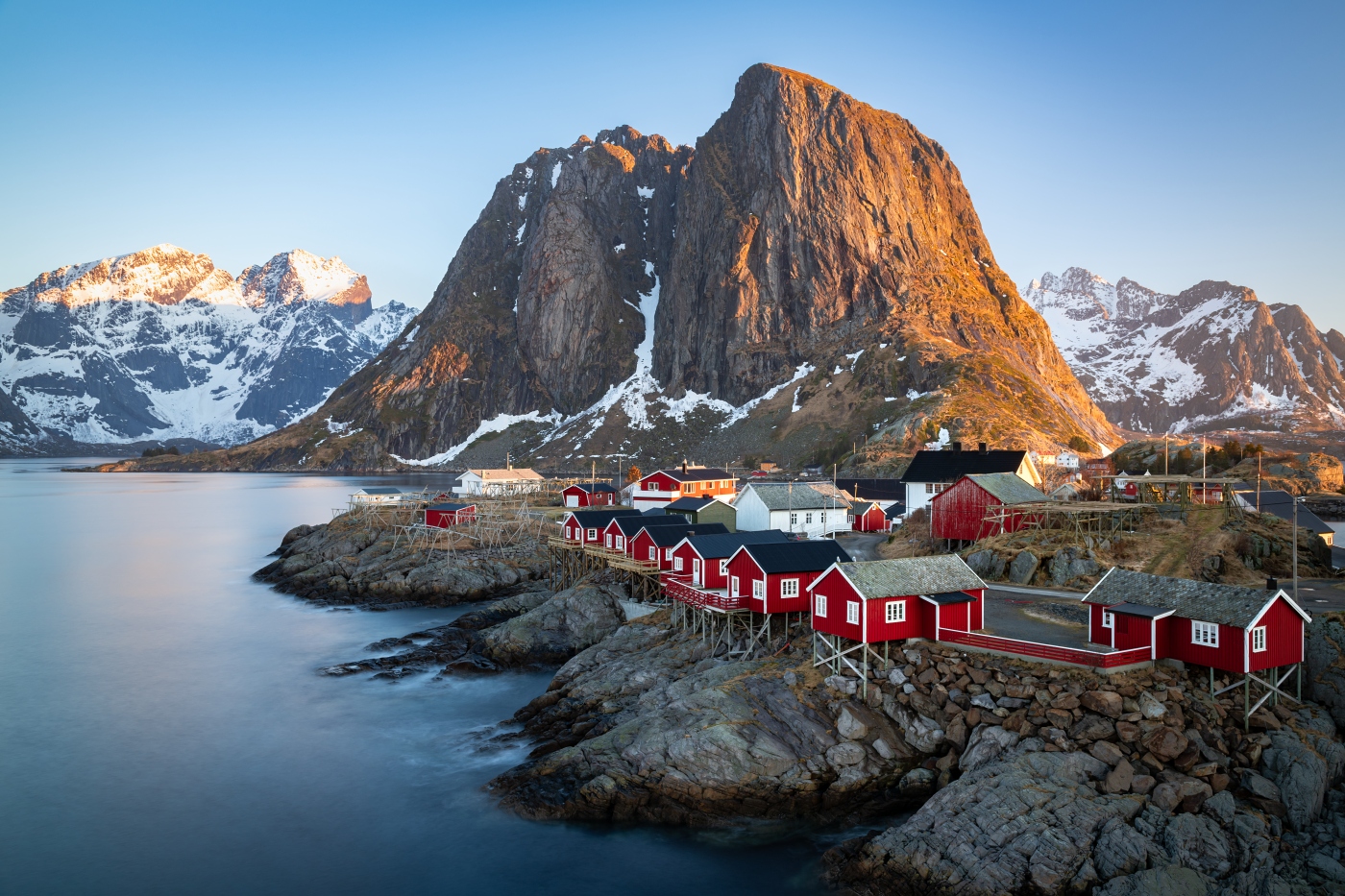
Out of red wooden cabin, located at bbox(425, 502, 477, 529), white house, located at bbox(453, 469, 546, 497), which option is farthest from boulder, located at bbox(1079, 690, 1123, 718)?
white house, located at bbox(453, 469, 546, 497)

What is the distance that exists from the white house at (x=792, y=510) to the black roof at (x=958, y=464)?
21.2ft

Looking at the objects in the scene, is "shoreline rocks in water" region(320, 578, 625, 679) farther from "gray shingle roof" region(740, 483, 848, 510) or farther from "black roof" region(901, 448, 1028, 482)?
"black roof" region(901, 448, 1028, 482)

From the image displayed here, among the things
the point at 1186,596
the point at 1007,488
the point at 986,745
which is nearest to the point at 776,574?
the point at 986,745

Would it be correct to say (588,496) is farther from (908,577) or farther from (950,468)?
(908,577)

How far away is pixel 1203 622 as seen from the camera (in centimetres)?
2595

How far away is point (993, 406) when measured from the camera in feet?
453

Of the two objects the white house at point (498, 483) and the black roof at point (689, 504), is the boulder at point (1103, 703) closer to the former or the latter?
the black roof at point (689, 504)

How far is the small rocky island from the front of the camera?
66.5 feet

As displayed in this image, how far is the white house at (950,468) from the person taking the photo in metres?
59.6

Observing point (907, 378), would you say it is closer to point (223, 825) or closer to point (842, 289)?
point (842, 289)

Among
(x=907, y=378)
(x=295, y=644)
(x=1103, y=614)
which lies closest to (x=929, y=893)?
(x=1103, y=614)

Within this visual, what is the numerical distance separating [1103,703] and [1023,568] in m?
16.4

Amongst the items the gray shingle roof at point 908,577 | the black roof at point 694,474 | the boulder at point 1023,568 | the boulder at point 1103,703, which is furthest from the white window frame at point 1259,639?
the black roof at point 694,474

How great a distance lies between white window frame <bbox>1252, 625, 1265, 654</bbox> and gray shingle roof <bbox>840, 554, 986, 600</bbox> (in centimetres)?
887
